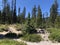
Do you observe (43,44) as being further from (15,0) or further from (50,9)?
(50,9)

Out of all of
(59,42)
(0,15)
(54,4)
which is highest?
(54,4)

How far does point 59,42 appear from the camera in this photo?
17.4 m

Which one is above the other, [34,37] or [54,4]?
[54,4]

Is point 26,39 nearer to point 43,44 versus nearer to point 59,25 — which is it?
point 43,44

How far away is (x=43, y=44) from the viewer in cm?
1583

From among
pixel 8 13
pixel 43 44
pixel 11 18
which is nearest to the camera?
pixel 43 44

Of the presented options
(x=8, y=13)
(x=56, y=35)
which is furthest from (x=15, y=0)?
(x=56, y=35)

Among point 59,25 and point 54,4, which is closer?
point 59,25

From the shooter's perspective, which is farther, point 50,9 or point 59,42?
point 50,9

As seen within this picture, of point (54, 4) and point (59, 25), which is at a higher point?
point (54, 4)

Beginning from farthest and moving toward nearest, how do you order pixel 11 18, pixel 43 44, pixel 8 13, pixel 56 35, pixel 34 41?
pixel 8 13
pixel 11 18
pixel 56 35
pixel 34 41
pixel 43 44

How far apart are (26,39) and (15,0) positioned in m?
49.8

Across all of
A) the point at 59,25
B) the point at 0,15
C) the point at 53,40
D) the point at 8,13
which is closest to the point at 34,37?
the point at 53,40

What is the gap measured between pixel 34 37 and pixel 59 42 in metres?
2.89
